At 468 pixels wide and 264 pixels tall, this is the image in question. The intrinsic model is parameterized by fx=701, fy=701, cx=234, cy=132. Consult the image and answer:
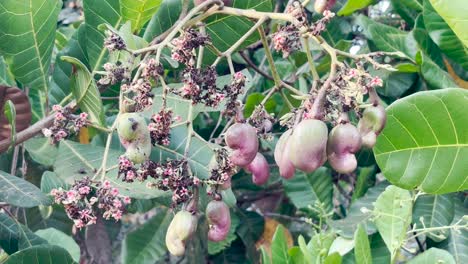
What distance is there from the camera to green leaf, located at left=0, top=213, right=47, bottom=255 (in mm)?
1567

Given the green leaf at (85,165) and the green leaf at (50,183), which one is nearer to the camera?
the green leaf at (85,165)

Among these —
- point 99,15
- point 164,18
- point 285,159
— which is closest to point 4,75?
point 99,15

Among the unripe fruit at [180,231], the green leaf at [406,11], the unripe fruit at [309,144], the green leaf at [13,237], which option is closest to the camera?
the unripe fruit at [309,144]

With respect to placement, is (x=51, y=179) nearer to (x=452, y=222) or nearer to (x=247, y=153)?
(x=247, y=153)

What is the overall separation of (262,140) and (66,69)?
1.59ft

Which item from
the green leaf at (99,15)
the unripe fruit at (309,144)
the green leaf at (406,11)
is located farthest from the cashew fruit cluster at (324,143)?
the green leaf at (406,11)

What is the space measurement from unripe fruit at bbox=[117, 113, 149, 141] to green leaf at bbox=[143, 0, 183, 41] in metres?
0.47

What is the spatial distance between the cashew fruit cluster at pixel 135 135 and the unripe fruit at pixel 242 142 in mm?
126

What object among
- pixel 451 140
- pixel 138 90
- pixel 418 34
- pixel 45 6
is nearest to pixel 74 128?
pixel 138 90

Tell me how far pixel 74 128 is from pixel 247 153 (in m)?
0.34

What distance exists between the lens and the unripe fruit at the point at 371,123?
1059 mm

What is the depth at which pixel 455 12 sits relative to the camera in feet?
3.71

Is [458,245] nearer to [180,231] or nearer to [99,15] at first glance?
[180,231]

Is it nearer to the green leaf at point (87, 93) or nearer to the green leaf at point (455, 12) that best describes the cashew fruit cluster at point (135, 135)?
the green leaf at point (87, 93)
